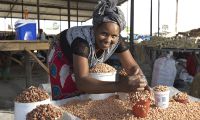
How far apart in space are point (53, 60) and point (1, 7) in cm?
1449

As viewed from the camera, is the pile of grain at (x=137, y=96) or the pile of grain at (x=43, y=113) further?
the pile of grain at (x=137, y=96)

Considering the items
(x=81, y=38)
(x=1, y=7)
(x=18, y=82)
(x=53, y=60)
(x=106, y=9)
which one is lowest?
(x=18, y=82)

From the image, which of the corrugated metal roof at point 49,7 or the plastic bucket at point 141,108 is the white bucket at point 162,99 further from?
the corrugated metal roof at point 49,7

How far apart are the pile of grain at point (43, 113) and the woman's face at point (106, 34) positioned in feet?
1.56

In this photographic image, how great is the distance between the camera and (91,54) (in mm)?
1719

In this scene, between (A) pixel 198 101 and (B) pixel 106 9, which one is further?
(A) pixel 198 101

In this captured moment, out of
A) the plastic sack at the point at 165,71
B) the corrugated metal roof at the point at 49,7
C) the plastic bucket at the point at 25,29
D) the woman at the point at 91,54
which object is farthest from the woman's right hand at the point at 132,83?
the corrugated metal roof at the point at 49,7

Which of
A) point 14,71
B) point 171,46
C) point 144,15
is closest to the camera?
point 171,46

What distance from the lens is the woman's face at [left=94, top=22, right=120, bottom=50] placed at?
159 centimetres

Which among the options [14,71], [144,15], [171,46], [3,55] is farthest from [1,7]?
[144,15]

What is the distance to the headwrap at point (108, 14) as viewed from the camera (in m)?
1.61

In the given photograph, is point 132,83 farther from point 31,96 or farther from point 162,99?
point 31,96

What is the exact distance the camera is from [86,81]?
5.06ft

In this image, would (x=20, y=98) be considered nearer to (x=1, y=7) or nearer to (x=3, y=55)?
(x=3, y=55)
